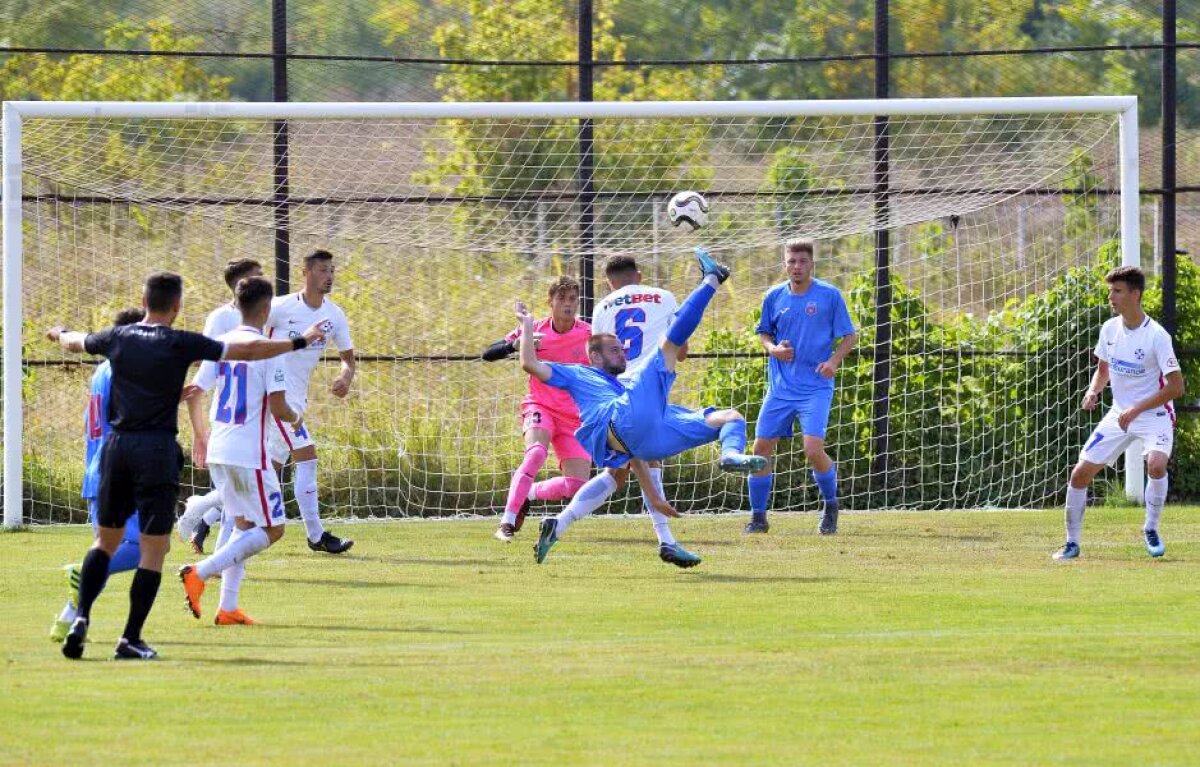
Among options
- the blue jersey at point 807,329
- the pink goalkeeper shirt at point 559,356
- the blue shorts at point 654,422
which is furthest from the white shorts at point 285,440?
the blue jersey at point 807,329

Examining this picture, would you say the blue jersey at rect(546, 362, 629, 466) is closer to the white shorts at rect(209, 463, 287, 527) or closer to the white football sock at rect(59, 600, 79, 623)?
the white shorts at rect(209, 463, 287, 527)

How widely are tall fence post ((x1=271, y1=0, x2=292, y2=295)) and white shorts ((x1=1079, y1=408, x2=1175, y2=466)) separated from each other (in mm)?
7103

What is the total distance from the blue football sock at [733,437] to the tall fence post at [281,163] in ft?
19.9

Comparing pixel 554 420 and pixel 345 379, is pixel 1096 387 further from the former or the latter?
pixel 345 379

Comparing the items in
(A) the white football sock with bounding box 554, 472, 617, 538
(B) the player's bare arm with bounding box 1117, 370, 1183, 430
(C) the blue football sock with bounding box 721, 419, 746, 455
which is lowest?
(A) the white football sock with bounding box 554, 472, 617, 538

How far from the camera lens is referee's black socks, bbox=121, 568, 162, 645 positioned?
312 inches

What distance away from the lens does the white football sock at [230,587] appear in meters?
9.16

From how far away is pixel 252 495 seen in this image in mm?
9156

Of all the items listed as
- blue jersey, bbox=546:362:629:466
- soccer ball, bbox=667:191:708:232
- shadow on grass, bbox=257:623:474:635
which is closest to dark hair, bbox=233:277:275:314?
shadow on grass, bbox=257:623:474:635

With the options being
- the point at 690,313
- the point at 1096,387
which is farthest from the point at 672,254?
the point at 690,313

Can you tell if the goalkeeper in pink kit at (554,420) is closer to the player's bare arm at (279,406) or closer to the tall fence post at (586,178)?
the player's bare arm at (279,406)

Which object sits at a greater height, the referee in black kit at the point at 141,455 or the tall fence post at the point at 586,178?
the tall fence post at the point at 586,178

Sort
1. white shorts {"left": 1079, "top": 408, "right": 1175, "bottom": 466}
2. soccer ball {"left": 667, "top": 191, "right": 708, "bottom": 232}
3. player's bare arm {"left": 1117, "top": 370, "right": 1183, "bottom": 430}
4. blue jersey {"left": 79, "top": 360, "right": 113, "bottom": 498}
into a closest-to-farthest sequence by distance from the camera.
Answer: blue jersey {"left": 79, "top": 360, "right": 113, "bottom": 498}
player's bare arm {"left": 1117, "top": 370, "right": 1183, "bottom": 430}
white shorts {"left": 1079, "top": 408, "right": 1175, "bottom": 466}
soccer ball {"left": 667, "top": 191, "right": 708, "bottom": 232}

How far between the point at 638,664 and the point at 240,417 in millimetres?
2679
